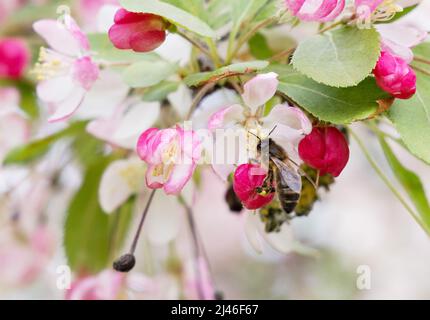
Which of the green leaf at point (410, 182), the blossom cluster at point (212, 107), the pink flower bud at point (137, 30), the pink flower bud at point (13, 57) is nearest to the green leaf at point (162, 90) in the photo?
the blossom cluster at point (212, 107)

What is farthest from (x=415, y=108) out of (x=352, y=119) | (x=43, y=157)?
(x=43, y=157)

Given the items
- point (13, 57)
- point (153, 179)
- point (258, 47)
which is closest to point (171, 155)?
point (153, 179)

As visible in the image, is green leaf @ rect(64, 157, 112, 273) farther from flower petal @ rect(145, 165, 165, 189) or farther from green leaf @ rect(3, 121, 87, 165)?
flower petal @ rect(145, 165, 165, 189)

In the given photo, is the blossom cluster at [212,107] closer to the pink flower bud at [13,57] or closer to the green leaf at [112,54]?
the green leaf at [112,54]

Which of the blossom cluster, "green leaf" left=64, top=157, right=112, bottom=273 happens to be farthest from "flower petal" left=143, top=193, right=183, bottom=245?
"green leaf" left=64, top=157, right=112, bottom=273

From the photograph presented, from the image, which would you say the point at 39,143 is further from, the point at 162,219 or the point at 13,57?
the point at 13,57

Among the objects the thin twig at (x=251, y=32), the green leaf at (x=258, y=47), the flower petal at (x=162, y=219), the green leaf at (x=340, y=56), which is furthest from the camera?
the flower petal at (x=162, y=219)

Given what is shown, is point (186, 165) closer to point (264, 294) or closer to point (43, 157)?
point (43, 157)
